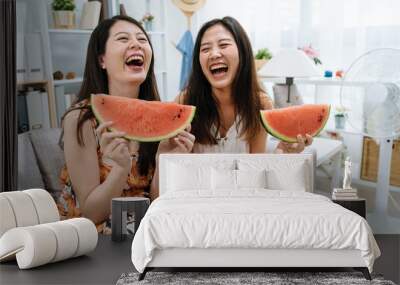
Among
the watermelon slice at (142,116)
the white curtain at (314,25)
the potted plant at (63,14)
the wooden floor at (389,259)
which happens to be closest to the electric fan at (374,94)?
the white curtain at (314,25)

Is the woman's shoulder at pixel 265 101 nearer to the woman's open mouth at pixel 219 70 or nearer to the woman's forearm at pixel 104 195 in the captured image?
the woman's open mouth at pixel 219 70

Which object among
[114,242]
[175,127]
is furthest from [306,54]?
[114,242]

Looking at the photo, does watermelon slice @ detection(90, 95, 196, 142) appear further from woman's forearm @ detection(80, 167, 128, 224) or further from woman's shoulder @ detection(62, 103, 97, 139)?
woman's forearm @ detection(80, 167, 128, 224)

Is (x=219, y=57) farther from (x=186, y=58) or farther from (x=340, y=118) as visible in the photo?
(x=340, y=118)

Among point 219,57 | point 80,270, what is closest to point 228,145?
point 219,57

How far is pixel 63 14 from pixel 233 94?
163 cm

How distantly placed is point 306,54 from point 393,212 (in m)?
1.65

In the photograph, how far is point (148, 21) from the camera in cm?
548

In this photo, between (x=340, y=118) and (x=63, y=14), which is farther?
(x=340, y=118)

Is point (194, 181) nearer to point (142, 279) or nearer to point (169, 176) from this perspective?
point (169, 176)

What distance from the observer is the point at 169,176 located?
198 inches

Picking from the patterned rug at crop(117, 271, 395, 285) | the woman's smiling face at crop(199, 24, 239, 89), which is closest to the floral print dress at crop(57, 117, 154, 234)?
the woman's smiling face at crop(199, 24, 239, 89)

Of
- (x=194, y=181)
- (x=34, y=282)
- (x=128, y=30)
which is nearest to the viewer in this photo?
(x=34, y=282)

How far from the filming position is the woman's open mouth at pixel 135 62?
5383 mm
